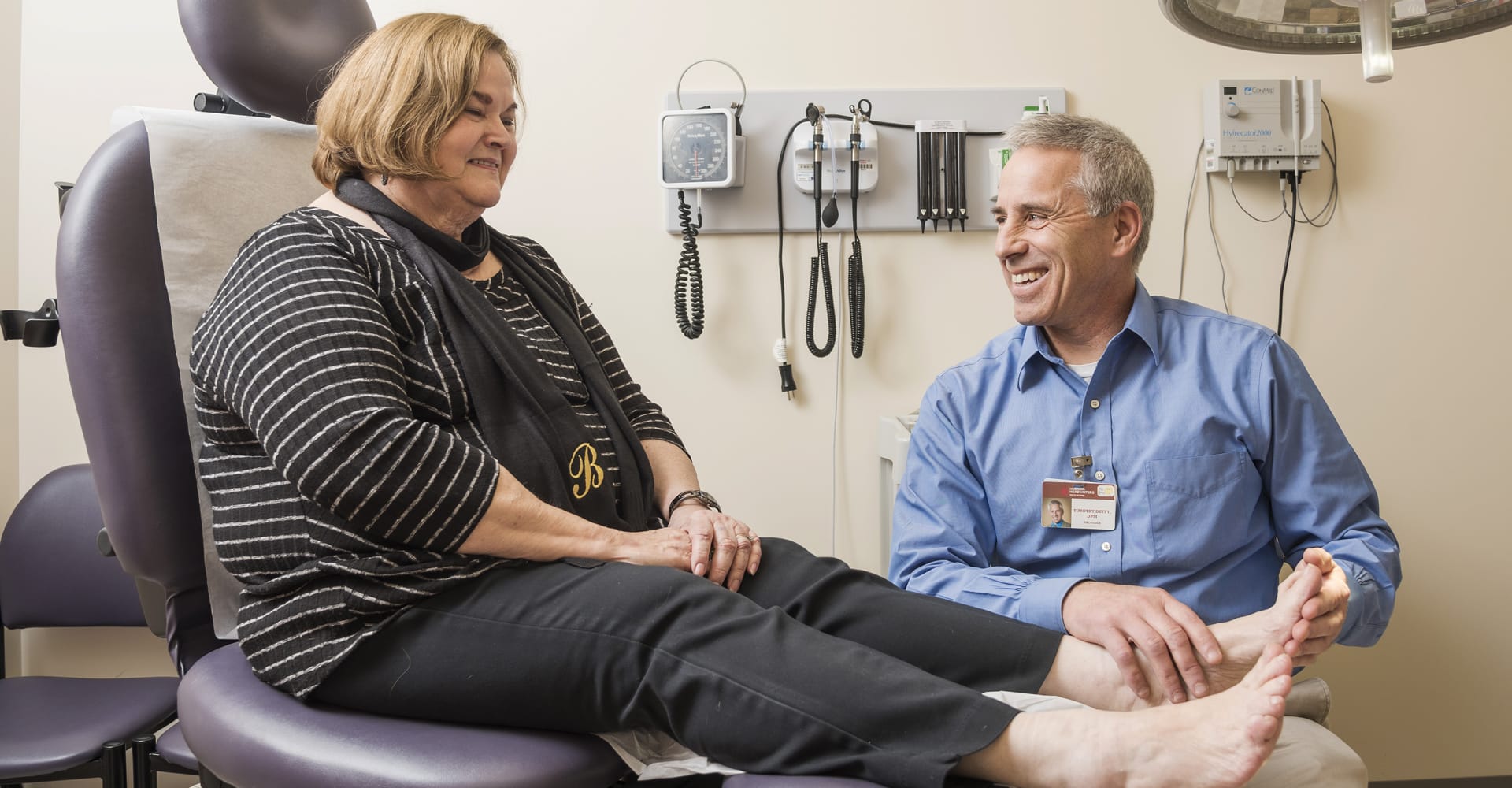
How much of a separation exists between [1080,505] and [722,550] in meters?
0.47

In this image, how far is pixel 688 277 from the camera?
2.05 meters

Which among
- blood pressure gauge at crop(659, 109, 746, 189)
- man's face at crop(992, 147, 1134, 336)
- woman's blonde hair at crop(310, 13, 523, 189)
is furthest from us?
blood pressure gauge at crop(659, 109, 746, 189)

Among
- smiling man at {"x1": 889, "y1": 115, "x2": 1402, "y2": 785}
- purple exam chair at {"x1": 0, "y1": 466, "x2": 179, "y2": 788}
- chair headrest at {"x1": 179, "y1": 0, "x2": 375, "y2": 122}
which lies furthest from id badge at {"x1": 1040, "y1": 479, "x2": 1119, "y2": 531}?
purple exam chair at {"x1": 0, "y1": 466, "x2": 179, "y2": 788}

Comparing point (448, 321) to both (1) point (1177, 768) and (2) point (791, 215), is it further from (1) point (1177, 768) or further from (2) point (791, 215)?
(2) point (791, 215)

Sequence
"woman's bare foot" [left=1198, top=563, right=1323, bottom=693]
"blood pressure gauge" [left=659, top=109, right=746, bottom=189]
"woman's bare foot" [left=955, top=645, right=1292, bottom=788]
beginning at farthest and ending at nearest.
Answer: "blood pressure gauge" [left=659, top=109, right=746, bottom=189] → "woman's bare foot" [left=1198, top=563, right=1323, bottom=693] → "woman's bare foot" [left=955, top=645, right=1292, bottom=788]

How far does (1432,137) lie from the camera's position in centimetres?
210

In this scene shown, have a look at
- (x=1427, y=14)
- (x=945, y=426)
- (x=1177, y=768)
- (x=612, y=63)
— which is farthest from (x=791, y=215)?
(x=1177, y=768)

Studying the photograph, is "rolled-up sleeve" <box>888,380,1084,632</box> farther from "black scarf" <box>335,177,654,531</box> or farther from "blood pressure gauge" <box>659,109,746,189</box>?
"blood pressure gauge" <box>659,109,746,189</box>

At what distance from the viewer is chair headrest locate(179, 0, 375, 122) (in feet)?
4.09

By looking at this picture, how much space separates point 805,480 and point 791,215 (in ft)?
1.81

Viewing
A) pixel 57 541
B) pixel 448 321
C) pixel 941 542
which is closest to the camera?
pixel 448 321

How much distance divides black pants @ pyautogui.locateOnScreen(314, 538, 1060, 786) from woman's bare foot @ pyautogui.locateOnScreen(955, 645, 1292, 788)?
0.11ft

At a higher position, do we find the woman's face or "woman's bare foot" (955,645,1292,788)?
the woman's face

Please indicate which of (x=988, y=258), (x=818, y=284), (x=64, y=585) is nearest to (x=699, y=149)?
(x=818, y=284)
